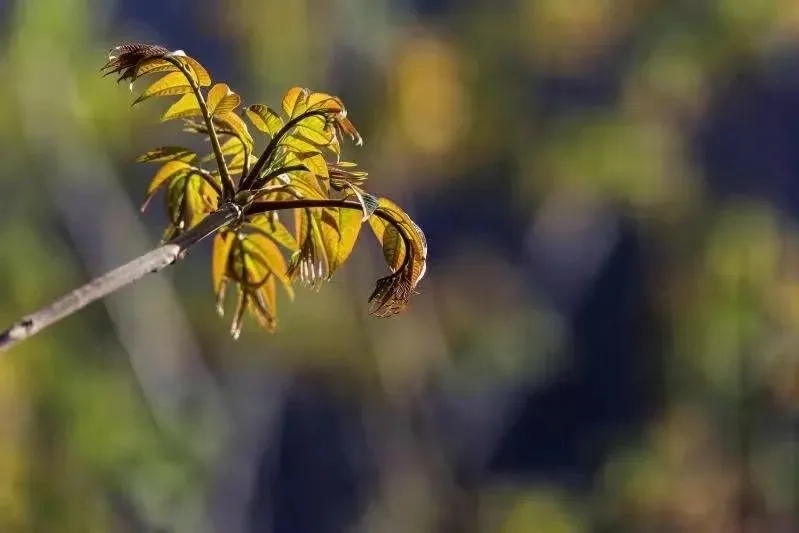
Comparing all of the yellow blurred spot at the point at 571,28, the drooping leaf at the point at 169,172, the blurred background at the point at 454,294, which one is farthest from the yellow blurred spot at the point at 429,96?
the drooping leaf at the point at 169,172

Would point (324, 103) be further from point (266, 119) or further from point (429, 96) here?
point (429, 96)

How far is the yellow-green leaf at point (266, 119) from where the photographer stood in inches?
17.9

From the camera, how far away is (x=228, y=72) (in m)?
3.49

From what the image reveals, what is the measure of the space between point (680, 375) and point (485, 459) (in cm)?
70

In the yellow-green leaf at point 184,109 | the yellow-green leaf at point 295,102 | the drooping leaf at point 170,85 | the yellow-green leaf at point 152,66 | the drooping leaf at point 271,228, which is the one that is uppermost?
the yellow-green leaf at point 152,66

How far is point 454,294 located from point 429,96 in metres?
0.69

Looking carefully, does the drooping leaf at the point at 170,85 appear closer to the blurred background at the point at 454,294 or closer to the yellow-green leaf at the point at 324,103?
the yellow-green leaf at the point at 324,103

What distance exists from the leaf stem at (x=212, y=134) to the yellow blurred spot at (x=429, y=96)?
311cm

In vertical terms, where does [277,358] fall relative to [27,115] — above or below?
below

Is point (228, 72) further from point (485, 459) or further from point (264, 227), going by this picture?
point (264, 227)

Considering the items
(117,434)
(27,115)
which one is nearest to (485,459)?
(117,434)

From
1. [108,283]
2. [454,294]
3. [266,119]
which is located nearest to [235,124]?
[266,119]

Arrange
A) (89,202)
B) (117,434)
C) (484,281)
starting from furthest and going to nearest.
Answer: (484,281), (89,202), (117,434)

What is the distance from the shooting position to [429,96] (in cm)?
363
